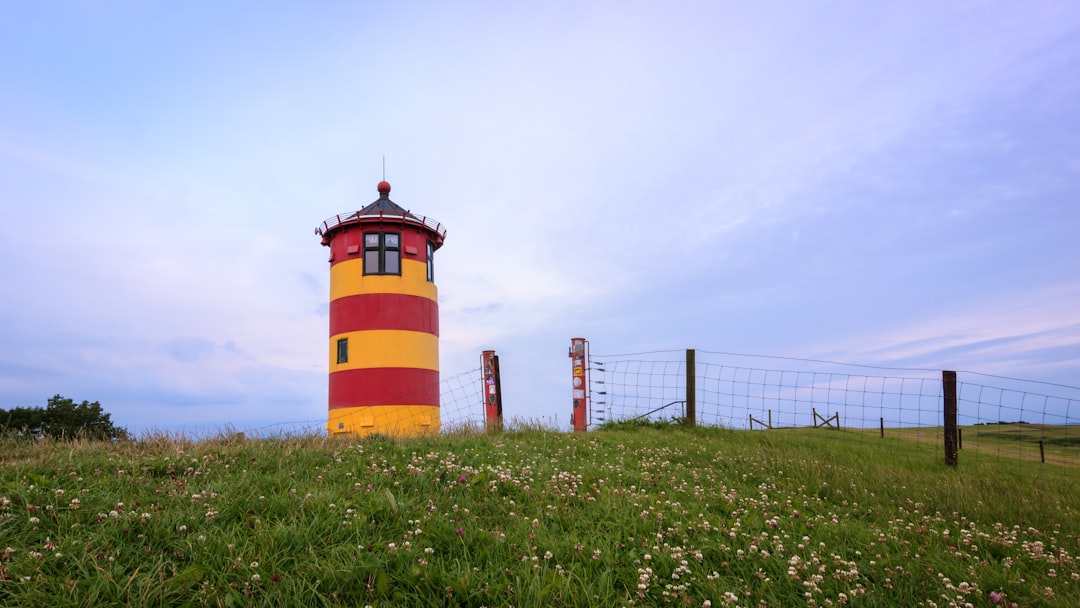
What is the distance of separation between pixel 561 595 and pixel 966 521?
20.7 ft

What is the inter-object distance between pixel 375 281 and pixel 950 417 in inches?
635

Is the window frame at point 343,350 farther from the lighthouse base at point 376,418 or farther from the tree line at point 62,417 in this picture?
the tree line at point 62,417

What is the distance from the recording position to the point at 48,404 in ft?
63.0

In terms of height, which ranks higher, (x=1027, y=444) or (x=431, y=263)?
(x=431, y=263)

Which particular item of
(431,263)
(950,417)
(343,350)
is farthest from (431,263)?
(950,417)

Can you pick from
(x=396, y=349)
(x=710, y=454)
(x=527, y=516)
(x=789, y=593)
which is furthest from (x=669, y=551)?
(x=396, y=349)

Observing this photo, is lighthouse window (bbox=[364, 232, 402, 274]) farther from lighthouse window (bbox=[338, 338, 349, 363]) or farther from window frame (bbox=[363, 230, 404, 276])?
lighthouse window (bbox=[338, 338, 349, 363])

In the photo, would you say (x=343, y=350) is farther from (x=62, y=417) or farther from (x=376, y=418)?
(x=62, y=417)

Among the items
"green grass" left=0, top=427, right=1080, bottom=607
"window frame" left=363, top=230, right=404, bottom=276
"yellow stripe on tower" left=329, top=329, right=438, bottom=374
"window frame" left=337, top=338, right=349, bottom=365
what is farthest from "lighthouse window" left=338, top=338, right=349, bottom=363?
"green grass" left=0, top=427, right=1080, bottom=607

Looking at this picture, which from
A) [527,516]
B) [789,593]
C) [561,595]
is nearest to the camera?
[561,595]

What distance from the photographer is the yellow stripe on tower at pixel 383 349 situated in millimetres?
20375

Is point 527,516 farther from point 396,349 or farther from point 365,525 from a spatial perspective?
point 396,349

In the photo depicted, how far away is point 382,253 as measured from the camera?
21.3m

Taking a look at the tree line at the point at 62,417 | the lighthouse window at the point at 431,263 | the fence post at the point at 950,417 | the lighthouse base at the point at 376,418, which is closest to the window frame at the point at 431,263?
the lighthouse window at the point at 431,263
